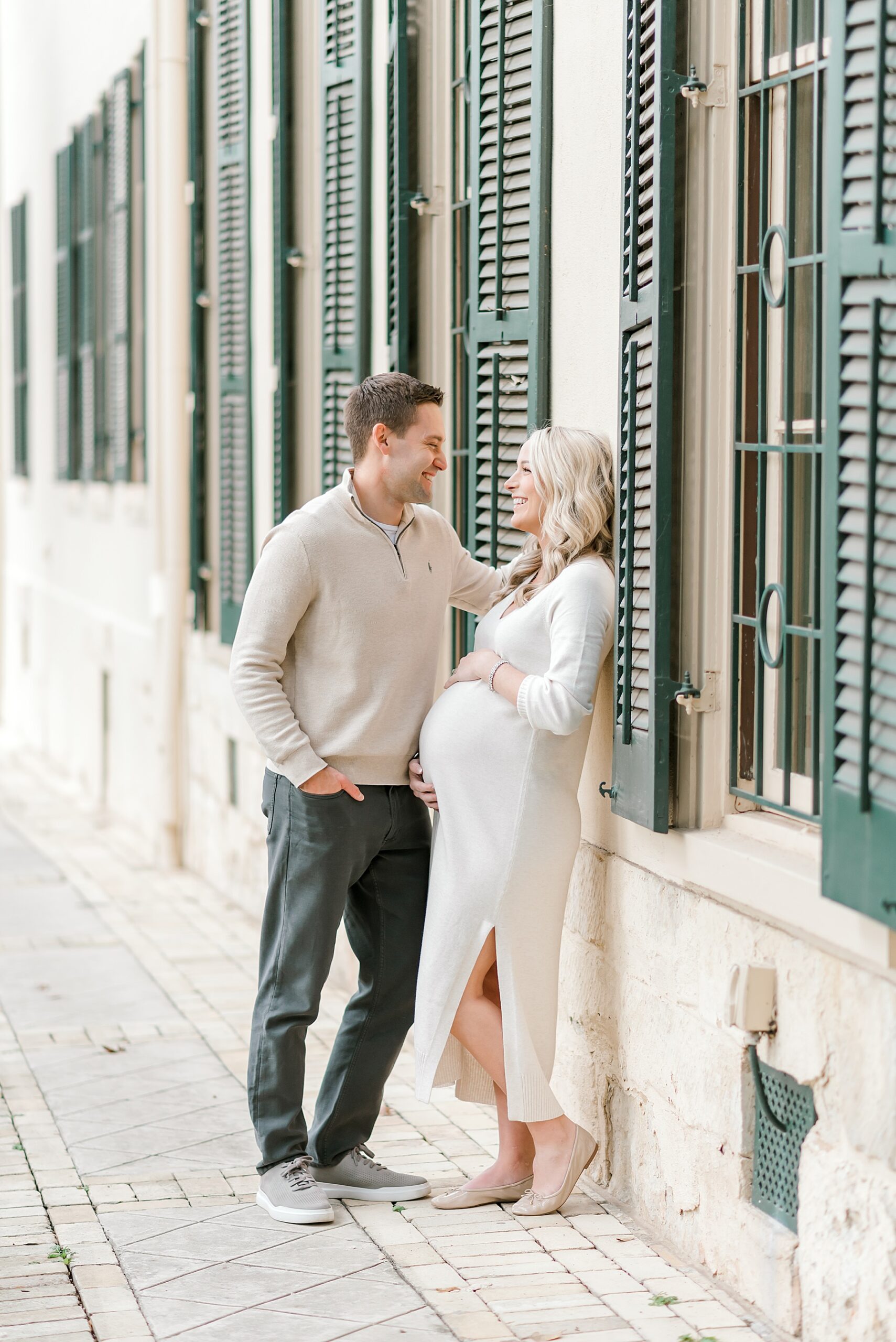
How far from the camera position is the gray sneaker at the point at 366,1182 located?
507 centimetres

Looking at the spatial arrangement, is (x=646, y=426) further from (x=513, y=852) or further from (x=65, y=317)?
(x=65, y=317)

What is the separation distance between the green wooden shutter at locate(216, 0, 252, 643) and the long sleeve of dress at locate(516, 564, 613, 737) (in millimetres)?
4666

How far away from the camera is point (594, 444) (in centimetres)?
496

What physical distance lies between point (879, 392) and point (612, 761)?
166 cm

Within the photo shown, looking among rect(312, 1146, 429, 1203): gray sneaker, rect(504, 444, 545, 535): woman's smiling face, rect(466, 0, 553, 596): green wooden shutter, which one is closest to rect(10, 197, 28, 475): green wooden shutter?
rect(466, 0, 553, 596): green wooden shutter

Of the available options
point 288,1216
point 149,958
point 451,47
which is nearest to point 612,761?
point 288,1216

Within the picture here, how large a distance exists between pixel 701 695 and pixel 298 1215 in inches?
67.8

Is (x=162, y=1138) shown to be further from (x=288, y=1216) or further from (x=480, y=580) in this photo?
(x=480, y=580)

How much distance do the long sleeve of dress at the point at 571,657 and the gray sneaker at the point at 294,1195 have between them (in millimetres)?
1361

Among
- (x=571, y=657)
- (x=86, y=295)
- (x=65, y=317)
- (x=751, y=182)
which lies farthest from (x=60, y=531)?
(x=751, y=182)

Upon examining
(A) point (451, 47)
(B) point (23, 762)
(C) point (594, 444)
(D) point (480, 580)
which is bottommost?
(B) point (23, 762)

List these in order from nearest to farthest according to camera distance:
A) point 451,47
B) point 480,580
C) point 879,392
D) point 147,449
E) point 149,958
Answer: point 879,392 → point 480,580 → point 451,47 → point 149,958 → point 147,449

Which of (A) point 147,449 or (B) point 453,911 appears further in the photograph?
(A) point 147,449

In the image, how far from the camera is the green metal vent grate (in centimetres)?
415
